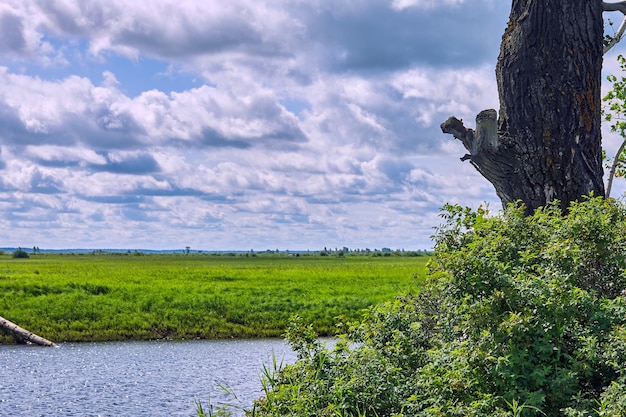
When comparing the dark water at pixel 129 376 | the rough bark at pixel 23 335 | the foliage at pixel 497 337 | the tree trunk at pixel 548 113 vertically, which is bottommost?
the dark water at pixel 129 376

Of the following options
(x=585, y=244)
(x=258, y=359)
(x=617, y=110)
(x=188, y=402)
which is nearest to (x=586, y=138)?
(x=585, y=244)

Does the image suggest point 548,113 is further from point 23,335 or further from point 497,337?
point 23,335

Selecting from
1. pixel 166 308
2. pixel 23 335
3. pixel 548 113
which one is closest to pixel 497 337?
pixel 548 113

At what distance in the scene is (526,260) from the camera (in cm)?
807

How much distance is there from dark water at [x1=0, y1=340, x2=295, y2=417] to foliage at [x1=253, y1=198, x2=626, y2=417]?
7.53 metres

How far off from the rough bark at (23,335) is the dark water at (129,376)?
1.81 feet

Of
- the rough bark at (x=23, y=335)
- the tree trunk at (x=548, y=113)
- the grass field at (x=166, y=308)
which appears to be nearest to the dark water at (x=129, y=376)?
the rough bark at (x=23, y=335)

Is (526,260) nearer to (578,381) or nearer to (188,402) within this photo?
(578,381)

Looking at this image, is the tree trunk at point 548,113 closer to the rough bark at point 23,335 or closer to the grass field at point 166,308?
the grass field at point 166,308

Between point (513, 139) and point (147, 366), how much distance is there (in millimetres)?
16722

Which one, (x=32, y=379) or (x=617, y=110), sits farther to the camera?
(x=32, y=379)

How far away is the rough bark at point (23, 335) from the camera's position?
96.7 feet

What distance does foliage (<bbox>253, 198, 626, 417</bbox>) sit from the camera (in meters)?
7.18

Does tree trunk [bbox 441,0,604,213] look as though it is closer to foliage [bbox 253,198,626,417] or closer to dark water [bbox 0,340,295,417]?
foliage [bbox 253,198,626,417]
